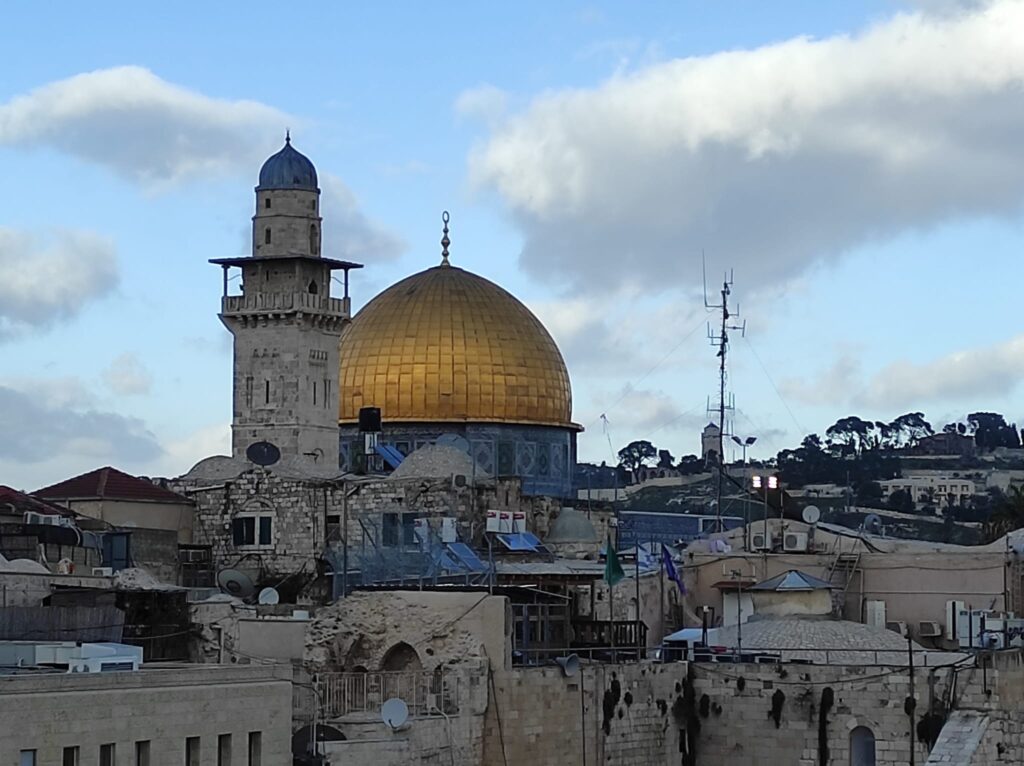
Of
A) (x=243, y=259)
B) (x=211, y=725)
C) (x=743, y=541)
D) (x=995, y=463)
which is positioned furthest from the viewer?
(x=995, y=463)

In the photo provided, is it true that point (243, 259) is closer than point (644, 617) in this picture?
No

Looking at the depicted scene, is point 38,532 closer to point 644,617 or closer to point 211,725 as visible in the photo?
point 644,617

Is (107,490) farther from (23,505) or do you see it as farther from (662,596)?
(662,596)

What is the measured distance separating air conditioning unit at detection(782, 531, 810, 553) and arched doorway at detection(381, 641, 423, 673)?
12.5 metres

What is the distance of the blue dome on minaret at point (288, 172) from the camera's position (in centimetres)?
5638

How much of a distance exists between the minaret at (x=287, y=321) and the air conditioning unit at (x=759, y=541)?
1044cm

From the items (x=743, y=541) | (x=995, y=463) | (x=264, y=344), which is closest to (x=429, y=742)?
(x=743, y=541)

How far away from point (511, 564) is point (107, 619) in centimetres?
901

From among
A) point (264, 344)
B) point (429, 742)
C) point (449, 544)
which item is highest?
point (264, 344)

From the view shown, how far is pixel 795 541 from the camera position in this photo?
4866 cm

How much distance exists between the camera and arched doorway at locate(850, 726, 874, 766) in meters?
38.1

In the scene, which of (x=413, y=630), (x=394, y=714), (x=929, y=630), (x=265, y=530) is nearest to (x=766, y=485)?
(x=929, y=630)

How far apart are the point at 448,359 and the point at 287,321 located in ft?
11.5

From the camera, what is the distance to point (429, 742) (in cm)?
3531
